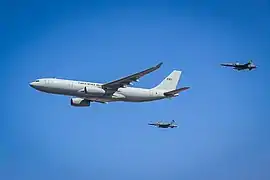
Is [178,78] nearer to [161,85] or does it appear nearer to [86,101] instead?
[161,85]

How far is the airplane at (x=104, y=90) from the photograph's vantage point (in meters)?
72.5

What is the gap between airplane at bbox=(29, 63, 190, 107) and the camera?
2854 inches

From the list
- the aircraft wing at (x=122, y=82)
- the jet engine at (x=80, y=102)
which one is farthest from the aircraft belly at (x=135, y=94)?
the jet engine at (x=80, y=102)

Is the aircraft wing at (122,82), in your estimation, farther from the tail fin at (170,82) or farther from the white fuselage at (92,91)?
the tail fin at (170,82)

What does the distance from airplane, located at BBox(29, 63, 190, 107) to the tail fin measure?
0.38 metres

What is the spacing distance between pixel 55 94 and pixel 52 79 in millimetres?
1965

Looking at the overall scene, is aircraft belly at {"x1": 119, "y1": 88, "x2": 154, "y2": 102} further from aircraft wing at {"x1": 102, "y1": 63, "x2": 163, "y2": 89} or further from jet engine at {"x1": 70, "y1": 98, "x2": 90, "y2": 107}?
jet engine at {"x1": 70, "y1": 98, "x2": 90, "y2": 107}

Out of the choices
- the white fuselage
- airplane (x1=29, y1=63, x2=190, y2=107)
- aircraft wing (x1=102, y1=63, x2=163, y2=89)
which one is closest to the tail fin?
→ airplane (x1=29, y1=63, x2=190, y2=107)

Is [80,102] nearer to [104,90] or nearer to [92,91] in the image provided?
[104,90]

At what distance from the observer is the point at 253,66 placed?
7456cm

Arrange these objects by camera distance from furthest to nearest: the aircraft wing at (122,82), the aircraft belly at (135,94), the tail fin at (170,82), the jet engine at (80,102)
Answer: the tail fin at (170,82), the jet engine at (80,102), the aircraft belly at (135,94), the aircraft wing at (122,82)

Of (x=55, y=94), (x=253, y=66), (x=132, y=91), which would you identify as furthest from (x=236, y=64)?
(x=55, y=94)

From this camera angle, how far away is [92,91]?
73.4 m

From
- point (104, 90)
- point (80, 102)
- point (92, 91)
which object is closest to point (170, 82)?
point (104, 90)
